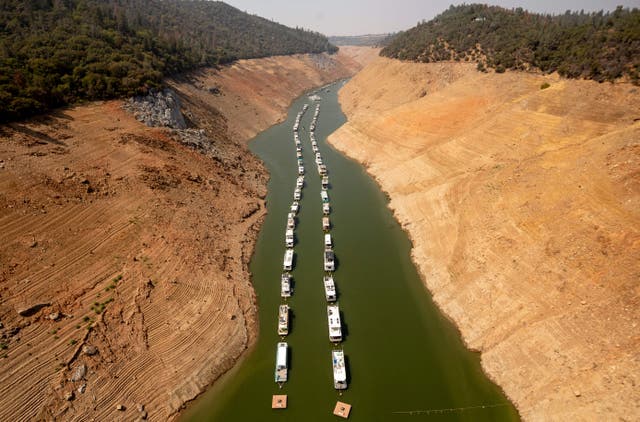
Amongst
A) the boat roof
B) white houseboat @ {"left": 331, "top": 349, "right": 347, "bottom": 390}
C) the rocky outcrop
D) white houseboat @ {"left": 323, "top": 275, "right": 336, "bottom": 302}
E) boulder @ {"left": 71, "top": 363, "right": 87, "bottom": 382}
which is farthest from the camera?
the rocky outcrop

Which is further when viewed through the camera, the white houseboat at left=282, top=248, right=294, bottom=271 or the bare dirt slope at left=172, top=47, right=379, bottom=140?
the bare dirt slope at left=172, top=47, right=379, bottom=140

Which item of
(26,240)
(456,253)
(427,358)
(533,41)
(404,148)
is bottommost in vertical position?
(427,358)

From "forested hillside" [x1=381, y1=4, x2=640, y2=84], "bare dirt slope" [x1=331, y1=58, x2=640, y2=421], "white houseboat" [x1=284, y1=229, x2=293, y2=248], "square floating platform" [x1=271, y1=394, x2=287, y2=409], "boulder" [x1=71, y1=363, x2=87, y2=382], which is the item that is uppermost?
"forested hillside" [x1=381, y1=4, x2=640, y2=84]

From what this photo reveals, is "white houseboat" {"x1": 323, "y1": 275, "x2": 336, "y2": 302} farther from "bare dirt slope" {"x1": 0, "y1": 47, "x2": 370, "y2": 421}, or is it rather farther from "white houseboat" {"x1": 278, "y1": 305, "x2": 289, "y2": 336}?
"bare dirt slope" {"x1": 0, "y1": 47, "x2": 370, "y2": 421}

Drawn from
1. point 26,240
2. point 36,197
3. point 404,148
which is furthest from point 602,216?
point 36,197

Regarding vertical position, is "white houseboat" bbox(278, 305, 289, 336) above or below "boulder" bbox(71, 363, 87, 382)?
above

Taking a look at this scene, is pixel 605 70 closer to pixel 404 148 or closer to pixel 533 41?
pixel 533 41

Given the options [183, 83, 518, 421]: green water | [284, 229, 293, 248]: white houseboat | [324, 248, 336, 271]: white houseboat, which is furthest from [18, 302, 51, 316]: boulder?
→ [324, 248, 336, 271]: white houseboat
